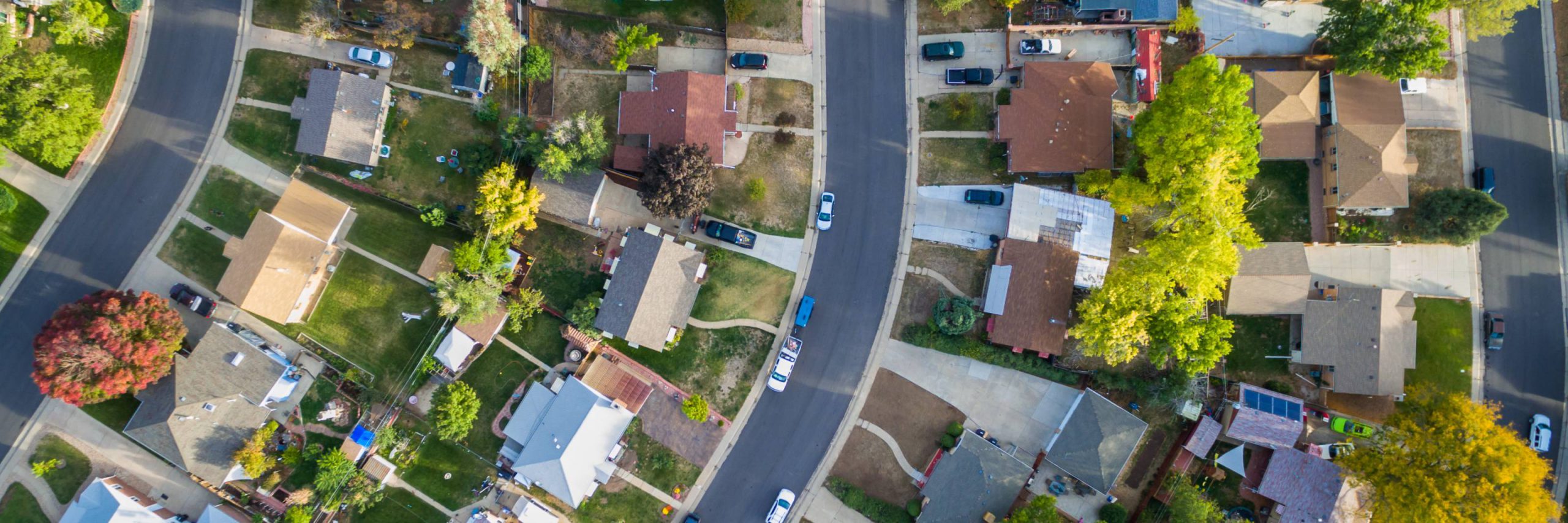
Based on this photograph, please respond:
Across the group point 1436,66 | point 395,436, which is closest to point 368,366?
point 395,436

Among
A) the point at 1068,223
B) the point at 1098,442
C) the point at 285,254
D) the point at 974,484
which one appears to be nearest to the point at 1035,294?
the point at 1068,223

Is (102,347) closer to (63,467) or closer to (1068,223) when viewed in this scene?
(63,467)

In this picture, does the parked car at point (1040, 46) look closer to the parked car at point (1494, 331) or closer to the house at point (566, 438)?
the parked car at point (1494, 331)

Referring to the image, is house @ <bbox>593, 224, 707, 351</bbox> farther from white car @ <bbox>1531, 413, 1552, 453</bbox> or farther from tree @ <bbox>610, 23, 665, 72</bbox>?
white car @ <bbox>1531, 413, 1552, 453</bbox>

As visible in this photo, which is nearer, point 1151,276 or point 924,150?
point 1151,276

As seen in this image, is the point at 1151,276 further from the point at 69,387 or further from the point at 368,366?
the point at 69,387

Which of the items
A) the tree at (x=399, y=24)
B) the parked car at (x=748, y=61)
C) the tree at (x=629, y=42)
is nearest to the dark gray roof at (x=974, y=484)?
the parked car at (x=748, y=61)
